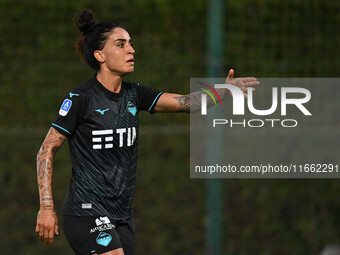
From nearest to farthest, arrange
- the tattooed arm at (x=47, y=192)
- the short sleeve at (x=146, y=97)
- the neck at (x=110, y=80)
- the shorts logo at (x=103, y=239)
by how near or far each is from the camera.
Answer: the tattooed arm at (x=47, y=192)
the shorts logo at (x=103, y=239)
the neck at (x=110, y=80)
the short sleeve at (x=146, y=97)

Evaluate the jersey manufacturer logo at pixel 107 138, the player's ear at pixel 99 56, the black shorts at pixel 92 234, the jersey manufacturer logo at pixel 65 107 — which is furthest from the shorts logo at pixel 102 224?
the player's ear at pixel 99 56

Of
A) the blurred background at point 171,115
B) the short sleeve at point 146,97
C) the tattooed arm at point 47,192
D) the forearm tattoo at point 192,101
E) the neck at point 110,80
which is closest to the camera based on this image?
the tattooed arm at point 47,192

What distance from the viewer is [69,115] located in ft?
15.7

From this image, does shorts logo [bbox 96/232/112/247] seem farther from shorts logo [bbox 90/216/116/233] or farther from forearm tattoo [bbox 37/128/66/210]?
forearm tattoo [bbox 37/128/66/210]

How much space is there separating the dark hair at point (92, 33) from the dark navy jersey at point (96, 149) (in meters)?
0.27

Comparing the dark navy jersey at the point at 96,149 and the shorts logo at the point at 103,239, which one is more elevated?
the dark navy jersey at the point at 96,149

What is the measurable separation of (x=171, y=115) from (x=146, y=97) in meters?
2.44

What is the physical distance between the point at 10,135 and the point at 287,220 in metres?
3.03

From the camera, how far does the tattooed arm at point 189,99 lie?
17.8 feet

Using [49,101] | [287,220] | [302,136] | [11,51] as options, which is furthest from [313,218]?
[11,51]

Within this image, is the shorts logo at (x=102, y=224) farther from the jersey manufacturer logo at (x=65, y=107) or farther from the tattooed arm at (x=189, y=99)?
the tattooed arm at (x=189, y=99)

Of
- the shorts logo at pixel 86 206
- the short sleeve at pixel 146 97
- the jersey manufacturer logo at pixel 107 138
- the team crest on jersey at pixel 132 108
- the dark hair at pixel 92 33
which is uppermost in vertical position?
the dark hair at pixel 92 33

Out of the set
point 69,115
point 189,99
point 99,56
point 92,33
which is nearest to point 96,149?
point 69,115

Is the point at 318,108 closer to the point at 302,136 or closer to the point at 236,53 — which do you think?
the point at 302,136
